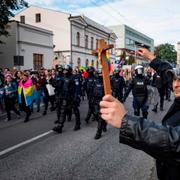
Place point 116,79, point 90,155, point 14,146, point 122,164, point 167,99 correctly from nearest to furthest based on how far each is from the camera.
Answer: point 122,164, point 90,155, point 14,146, point 116,79, point 167,99

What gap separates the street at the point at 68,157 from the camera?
16.3 ft

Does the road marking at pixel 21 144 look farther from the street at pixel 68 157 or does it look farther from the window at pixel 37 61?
the window at pixel 37 61

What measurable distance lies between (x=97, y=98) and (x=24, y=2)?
15.7 m

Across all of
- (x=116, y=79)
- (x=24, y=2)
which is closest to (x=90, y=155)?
(x=116, y=79)

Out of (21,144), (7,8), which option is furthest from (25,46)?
(21,144)

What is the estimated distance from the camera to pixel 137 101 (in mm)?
9711

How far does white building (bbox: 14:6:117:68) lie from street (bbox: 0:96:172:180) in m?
31.6

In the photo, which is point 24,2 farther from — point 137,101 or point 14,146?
point 14,146

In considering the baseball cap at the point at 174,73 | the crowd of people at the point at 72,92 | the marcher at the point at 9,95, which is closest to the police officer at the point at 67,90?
the crowd of people at the point at 72,92

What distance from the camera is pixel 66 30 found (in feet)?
135

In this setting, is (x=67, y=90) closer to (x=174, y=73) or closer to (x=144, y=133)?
Result: (x=174, y=73)

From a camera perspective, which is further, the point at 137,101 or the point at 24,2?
the point at 24,2

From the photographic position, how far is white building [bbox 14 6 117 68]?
40938 millimetres

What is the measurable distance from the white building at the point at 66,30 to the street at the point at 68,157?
104ft
